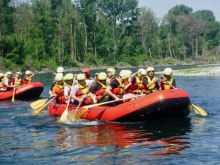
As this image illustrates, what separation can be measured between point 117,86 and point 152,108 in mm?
1343

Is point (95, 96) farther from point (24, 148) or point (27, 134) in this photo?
point (24, 148)

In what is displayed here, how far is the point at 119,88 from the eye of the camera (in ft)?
38.3

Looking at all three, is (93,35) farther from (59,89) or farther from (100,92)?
(100,92)

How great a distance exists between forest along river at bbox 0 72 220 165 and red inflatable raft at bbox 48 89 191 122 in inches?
8.6

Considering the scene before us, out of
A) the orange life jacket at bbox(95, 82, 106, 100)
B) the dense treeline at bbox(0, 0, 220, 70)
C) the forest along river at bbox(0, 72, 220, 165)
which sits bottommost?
the forest along river at bbox(0, 72, 220, 165)

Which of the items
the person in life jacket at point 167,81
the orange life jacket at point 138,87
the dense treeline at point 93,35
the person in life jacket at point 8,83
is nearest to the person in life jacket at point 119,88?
the orange life jacket at point 138,87

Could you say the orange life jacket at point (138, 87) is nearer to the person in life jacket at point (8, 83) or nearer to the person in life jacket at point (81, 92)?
the person in life jacket at point (81, 92)

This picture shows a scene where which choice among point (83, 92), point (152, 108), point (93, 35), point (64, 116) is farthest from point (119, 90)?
point (93, 35)

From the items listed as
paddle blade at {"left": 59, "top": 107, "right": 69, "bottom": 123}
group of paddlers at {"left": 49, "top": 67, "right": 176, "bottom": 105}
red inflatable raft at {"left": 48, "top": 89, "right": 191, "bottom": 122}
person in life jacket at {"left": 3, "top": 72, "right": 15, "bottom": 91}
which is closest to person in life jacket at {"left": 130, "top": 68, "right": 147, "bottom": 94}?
group of paddlers at {"left": 49, "top": 67, "right": 176, "bottom": 105}

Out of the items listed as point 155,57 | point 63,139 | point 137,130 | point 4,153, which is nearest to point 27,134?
point 63,139

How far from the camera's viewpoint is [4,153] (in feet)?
28.5

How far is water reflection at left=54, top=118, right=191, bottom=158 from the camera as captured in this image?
8.72 m

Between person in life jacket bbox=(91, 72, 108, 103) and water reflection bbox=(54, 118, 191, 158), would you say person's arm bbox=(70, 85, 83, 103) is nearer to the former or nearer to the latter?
person in life jacket bbox=(91, 72, 108, 103)

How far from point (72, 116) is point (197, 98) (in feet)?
26.0
